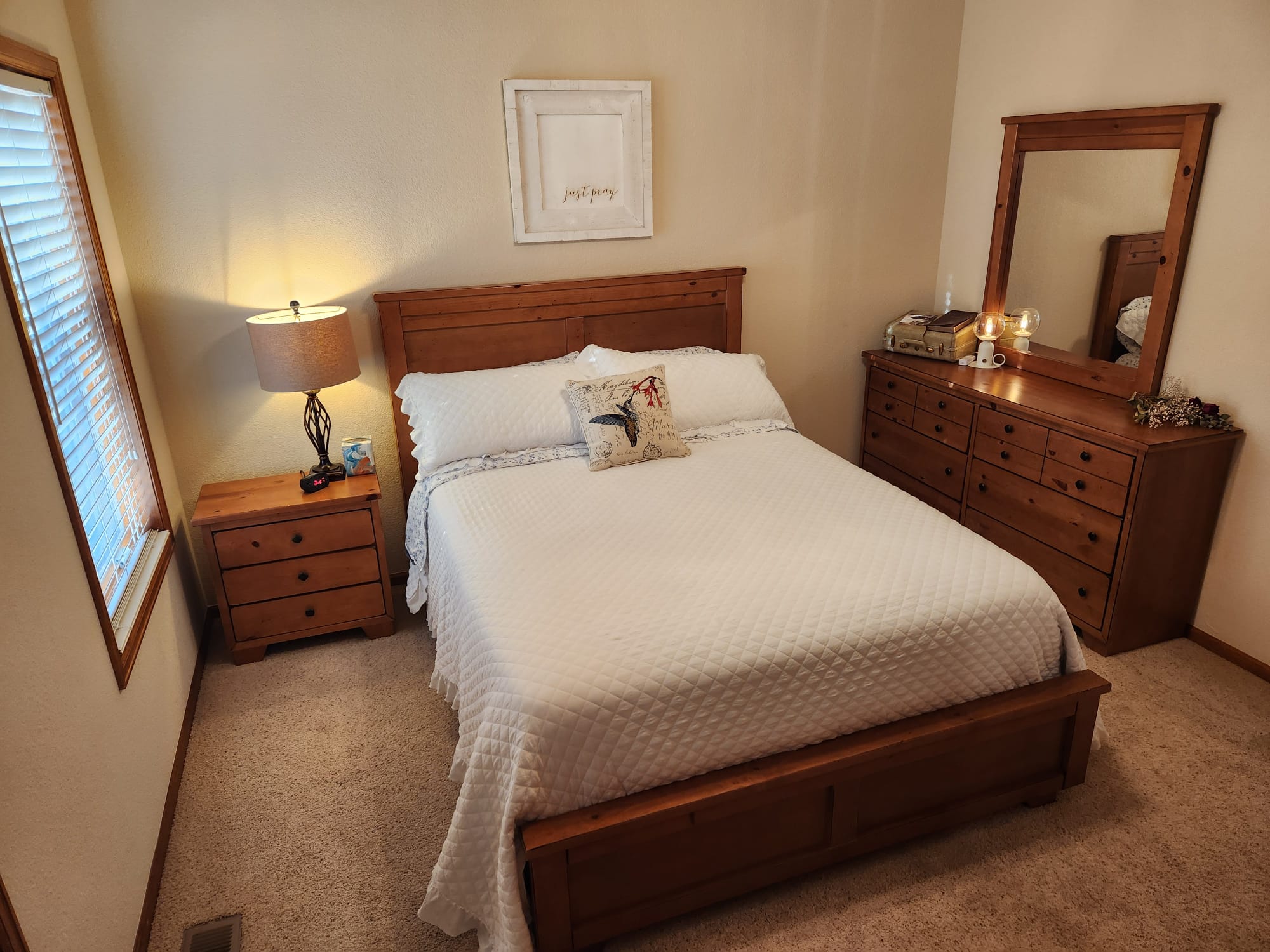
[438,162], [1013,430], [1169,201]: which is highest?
[438,162]

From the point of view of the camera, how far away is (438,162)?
119 inches

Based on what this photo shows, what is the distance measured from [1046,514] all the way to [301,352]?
103 inches

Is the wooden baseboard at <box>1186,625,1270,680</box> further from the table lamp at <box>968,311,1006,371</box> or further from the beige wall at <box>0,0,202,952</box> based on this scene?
the beige wall at <box>0,0,202,952</box>

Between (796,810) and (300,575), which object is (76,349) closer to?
(300,575)

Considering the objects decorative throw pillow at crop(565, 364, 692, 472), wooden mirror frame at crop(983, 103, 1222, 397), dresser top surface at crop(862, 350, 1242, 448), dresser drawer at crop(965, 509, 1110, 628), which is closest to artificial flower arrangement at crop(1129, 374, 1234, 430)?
dresser top surface at crop(862, 350, 1242, 448)

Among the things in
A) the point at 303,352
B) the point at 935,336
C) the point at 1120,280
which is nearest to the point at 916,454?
the point at 935,336

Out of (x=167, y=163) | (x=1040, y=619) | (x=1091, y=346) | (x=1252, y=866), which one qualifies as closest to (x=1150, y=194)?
(x=1091, y=346)

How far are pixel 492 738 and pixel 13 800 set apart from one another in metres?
0.80

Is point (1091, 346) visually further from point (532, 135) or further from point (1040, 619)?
point (532, 135)

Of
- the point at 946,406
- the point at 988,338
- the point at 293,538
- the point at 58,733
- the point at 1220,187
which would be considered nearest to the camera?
the point at 58,733

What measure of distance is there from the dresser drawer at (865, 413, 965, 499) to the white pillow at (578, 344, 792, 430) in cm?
70

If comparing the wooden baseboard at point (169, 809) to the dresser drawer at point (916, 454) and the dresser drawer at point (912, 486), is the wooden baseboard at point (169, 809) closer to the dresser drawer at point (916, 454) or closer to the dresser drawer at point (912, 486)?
the dresser drawer at point (912, 486)

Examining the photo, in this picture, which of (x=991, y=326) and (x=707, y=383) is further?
(x=991, y=326)

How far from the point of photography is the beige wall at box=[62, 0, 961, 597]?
2.74 m
